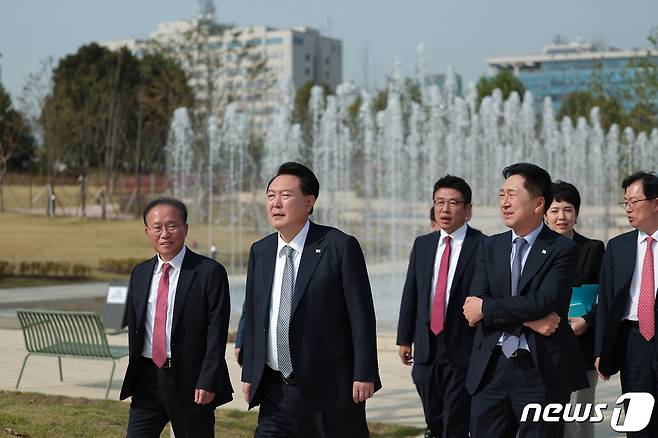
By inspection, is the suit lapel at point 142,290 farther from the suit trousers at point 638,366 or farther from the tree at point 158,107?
the tree at point 158,107

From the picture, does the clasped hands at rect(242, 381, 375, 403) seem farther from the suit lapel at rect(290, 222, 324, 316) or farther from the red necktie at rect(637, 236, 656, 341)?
the red necktie at rect(637, 236, 656, 341)

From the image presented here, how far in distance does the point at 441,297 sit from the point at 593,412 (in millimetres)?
1186

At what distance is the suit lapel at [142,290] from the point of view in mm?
5750

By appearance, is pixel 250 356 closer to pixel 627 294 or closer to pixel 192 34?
pixel 627 294

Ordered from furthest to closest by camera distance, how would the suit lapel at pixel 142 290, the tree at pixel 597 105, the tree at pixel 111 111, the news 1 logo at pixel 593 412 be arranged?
1. the tree at pixel 597 105
2. the tree at pixel 111 111
3. the suit lapel at pixel 142 290
4. the news 1 logo at pixel 593 412

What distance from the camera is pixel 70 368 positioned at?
39.2ft

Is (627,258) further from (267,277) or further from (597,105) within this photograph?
(597,105)

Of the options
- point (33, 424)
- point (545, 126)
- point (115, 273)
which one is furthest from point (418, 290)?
point (545, 126)

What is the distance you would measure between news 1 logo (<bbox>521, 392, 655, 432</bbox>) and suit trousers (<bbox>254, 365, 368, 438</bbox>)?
85cm

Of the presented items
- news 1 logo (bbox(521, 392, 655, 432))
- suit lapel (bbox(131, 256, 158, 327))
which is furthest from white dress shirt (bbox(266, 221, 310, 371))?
news 1 logo (bbox(521, 392, 655, 432))

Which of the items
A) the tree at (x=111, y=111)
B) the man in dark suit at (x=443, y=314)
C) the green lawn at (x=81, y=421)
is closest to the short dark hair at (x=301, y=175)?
the man in dark suit at (x=443, y=314)

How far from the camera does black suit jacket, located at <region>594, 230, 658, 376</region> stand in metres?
5.92

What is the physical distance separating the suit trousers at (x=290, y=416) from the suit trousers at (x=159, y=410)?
20.5 inches

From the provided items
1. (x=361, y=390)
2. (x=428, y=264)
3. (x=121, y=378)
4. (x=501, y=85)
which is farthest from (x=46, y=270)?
(x=501, y=85)
